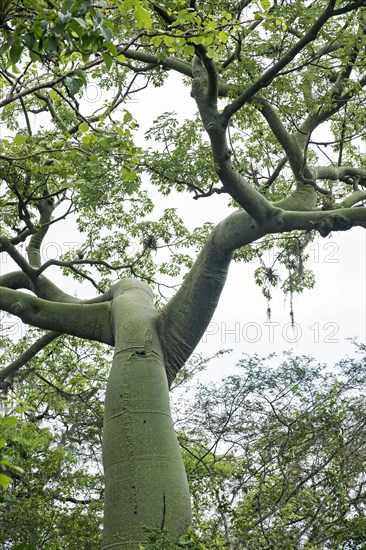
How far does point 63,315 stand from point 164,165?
2.03 metres

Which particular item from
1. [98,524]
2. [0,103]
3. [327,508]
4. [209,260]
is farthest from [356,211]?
[98,524]

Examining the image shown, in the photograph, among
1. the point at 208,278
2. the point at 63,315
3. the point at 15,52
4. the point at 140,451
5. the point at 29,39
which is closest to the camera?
the point at 29,39

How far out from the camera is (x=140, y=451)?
213 inches

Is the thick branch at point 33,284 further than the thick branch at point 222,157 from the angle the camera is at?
Yes

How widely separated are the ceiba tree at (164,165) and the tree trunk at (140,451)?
1 centimetres

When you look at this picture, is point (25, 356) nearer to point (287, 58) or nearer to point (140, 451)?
point (140, 451)

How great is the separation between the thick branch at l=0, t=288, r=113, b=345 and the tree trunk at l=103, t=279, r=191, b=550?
694 millimetres

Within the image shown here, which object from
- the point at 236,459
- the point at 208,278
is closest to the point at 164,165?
the point at 208,278

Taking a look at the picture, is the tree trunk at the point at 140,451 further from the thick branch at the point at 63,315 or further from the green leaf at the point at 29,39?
the green leaf at the point at 29,39

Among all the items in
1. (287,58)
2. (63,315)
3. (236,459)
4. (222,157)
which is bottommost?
(236,459)

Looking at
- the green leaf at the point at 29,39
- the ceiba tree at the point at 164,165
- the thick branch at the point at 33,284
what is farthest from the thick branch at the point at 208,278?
the green leaf at the point at 29,39

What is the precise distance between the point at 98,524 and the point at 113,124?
4.24 meters

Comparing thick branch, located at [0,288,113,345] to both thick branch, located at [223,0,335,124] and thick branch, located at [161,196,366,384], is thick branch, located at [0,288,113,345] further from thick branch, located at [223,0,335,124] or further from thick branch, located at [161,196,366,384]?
thick branch, located at [223,0,335,124]

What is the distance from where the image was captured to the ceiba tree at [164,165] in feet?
16.8
